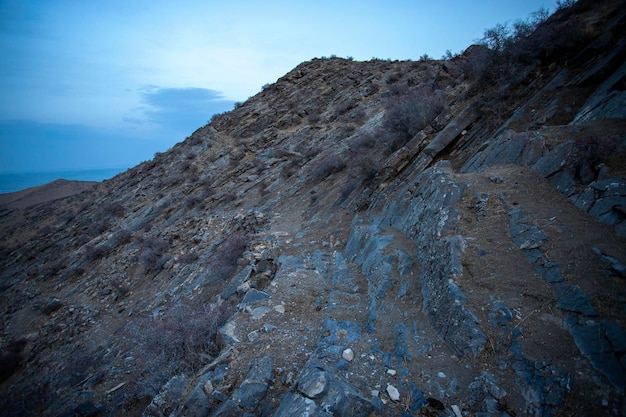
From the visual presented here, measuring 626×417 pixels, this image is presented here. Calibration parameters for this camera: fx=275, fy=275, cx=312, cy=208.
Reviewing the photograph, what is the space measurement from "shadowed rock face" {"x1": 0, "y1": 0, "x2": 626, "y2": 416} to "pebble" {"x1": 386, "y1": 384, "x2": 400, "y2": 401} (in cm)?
4

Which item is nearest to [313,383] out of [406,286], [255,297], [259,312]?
[259,312]

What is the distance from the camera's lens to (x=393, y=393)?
3.63m

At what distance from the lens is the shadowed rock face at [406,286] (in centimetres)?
348

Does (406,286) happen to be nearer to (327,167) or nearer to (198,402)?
(198,402)

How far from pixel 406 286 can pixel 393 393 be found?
2.23 meters

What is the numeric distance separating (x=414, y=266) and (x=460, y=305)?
5.68 ft

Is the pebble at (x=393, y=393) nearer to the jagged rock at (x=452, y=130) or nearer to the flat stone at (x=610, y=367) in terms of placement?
the flat stone at (x=610, y=367)

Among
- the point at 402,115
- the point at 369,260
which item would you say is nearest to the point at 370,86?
the point at 402,115

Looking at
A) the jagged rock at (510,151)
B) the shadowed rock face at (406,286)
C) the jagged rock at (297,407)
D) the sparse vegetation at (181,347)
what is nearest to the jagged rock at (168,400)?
the shadowed rock face at (406,286)

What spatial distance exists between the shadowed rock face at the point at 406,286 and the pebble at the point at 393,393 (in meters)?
0.04

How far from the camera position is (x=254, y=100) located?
32.4 metres

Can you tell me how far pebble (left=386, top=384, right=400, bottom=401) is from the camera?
11.7 feet

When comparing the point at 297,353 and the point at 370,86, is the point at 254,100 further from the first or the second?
the point at 297,353

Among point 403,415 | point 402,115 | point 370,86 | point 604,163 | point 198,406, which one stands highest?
point 370,86
